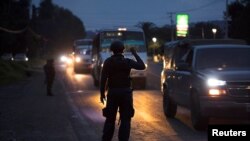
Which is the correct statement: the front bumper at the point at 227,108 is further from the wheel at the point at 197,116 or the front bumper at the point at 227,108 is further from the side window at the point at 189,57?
the side window at the point at 189,57

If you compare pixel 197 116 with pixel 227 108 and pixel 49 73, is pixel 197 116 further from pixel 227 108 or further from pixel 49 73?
pixel 49 73

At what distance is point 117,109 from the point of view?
33.7 ft

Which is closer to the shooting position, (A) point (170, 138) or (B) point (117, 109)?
(B) point (117, 109)

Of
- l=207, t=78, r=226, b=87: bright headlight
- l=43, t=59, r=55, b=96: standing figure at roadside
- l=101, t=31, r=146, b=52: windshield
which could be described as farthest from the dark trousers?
l=101, t=31, r=146, b=52: windshield

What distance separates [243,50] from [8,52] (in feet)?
262

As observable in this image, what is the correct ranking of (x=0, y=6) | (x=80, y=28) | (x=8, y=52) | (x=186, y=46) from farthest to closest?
(x=80, y=28), (x=8, y=52), (x=0, y=6), (x=186, y=46)

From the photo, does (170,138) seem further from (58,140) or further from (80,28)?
(80,28)

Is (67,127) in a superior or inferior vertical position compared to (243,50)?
inferior

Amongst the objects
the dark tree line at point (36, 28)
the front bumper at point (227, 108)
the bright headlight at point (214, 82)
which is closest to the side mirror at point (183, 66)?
the bright headlight at point (214, 82)

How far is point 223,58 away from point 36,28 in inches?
4597

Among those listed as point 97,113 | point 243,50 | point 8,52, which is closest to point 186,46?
point 243,50

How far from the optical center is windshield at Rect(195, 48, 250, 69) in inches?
571

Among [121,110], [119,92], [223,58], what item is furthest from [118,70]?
[223,58]

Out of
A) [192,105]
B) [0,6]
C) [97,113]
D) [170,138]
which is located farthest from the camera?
[0,6]
